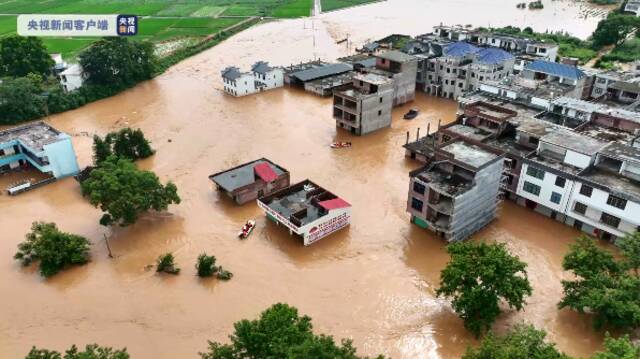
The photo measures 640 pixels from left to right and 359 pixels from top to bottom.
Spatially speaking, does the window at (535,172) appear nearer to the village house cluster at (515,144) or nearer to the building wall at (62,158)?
the village house cluster at (515,144)

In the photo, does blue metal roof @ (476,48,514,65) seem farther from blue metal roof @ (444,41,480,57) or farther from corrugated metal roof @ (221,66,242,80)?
corrugated metal roof @ (221,66,242,80)

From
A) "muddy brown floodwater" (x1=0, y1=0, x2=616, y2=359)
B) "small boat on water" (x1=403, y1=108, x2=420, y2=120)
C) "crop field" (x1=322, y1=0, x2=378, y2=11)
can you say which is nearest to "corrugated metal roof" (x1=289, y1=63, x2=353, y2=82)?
"muddy brown floodwater" (x1=0, y1=0, x2=616, y2=359)

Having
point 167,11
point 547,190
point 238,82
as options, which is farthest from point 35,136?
point 167,11

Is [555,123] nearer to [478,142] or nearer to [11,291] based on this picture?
[478,142]

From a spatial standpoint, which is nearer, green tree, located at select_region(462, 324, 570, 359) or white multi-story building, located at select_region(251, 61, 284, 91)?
green tree, located at select_region(462, 324, 570, 359)

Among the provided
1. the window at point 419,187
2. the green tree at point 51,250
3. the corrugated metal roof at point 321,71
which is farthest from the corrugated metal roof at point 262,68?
the green tree at point 51,250

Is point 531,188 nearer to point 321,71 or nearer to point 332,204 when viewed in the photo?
point 332,204
